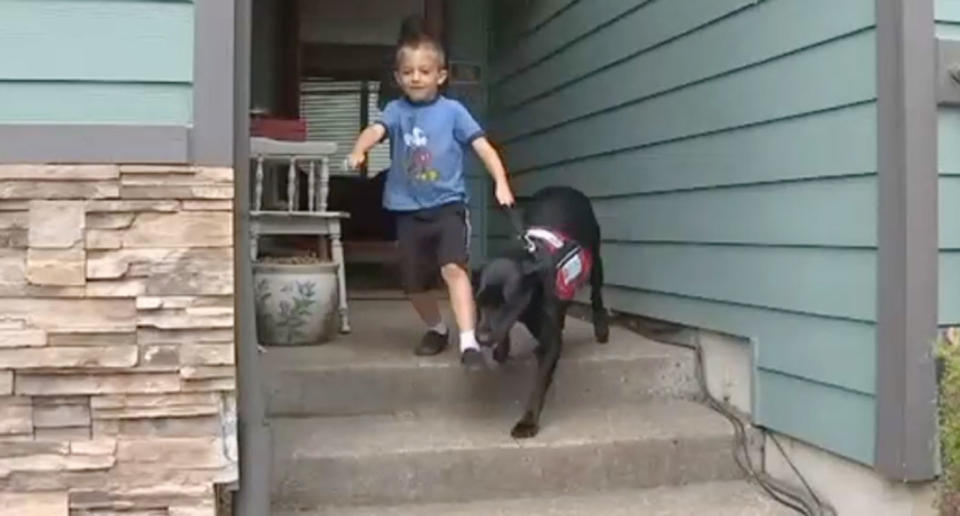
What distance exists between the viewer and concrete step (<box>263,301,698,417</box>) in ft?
9.76

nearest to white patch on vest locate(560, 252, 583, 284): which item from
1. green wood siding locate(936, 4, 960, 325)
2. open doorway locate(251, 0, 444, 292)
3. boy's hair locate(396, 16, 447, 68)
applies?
boy's hair locate(396, 16, 447, 68)

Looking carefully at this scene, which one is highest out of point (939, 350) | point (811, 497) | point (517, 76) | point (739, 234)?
point (517, 76)

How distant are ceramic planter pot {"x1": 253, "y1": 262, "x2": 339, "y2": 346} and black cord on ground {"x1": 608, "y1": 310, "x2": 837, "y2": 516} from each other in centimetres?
126

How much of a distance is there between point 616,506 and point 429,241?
1.07 metres

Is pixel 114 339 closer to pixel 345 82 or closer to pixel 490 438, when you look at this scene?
pixel 490 438

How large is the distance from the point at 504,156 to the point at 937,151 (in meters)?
3.29

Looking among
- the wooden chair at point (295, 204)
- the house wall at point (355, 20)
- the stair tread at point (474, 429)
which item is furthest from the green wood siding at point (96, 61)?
the house wall at point (355, 20)

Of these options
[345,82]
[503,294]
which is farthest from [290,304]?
[345,82]

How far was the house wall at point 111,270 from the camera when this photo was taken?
7.09 ft

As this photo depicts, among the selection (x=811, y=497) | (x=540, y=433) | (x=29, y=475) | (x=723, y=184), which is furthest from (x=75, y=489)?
(x=723, y=184)

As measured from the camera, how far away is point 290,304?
11.3 feet

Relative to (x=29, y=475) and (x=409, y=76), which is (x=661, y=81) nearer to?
(x=409, y=76)

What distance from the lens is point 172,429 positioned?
2238 mm

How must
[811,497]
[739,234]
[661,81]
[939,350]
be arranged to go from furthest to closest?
1. [661,81]
2. [739,234]
3. [811,497]
4. [939,350]
